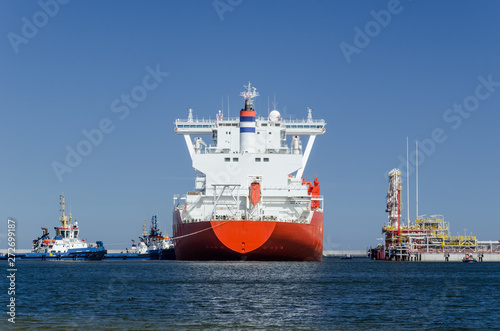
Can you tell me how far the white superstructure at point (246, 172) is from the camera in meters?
63.5

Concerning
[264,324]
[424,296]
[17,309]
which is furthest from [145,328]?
[424,296]

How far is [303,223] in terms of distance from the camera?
202 ft

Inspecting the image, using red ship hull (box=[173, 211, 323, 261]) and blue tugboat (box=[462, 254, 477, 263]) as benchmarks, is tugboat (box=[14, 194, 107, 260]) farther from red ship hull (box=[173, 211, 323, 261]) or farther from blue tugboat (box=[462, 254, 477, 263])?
blue tugboat (box=[462, 254, 477, 263])

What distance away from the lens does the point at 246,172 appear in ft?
219

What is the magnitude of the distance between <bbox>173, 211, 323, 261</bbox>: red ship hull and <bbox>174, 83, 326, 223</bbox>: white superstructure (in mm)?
2032

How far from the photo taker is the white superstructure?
6347cm

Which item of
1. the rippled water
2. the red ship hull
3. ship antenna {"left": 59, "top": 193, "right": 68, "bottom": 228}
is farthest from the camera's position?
ship antenna {"left": 59, "top": 193, "right": 68, "bottom": 228}

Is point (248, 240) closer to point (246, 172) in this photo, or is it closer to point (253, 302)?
point (246, 172)

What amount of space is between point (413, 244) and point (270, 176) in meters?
38.6

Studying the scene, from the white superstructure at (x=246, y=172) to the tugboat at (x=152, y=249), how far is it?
2950 cm

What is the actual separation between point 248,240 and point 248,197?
5.68 metres

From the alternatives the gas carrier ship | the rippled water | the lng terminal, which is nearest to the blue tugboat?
the lng terminal

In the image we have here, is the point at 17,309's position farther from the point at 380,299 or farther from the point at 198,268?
the point at 198,268

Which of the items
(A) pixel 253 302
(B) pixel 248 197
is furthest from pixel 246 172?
(A) pixel 253 302
